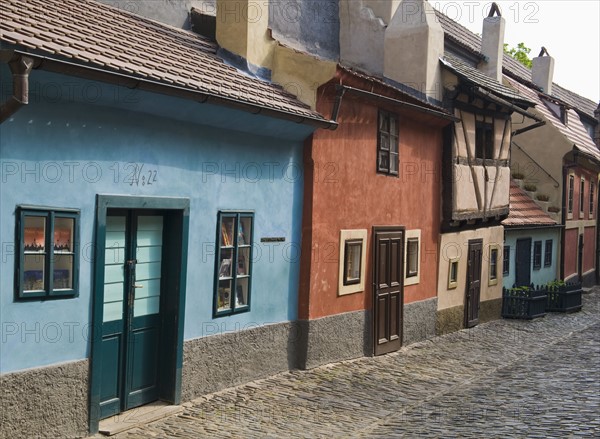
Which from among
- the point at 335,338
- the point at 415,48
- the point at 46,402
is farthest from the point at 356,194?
the point at 46,402

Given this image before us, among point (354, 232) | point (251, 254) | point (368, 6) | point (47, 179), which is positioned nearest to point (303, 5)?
point (368, 6)

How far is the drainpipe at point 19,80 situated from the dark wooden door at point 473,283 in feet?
41.6

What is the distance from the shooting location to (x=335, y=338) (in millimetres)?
12078

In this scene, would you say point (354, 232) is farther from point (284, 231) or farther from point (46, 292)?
point (46, 292)

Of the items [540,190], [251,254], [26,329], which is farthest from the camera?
[540,190]

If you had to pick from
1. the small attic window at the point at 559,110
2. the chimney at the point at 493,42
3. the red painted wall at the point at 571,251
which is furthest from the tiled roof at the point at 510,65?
the red painted wall at the point at 571,251

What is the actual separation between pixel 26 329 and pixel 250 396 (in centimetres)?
347

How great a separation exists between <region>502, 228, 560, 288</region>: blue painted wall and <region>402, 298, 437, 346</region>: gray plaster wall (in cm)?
598

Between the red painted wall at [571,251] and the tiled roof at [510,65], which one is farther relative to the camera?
the red painted wall at [571,251]

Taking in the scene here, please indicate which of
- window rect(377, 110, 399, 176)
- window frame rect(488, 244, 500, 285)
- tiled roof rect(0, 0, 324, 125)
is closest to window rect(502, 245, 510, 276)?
window frame rect(488, 244, 500, 285)

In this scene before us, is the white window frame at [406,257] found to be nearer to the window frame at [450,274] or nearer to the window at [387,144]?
the window at [387,144]

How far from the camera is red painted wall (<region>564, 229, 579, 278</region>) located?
27.4 m

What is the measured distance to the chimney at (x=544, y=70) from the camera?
29.9 m

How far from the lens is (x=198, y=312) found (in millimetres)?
9414
